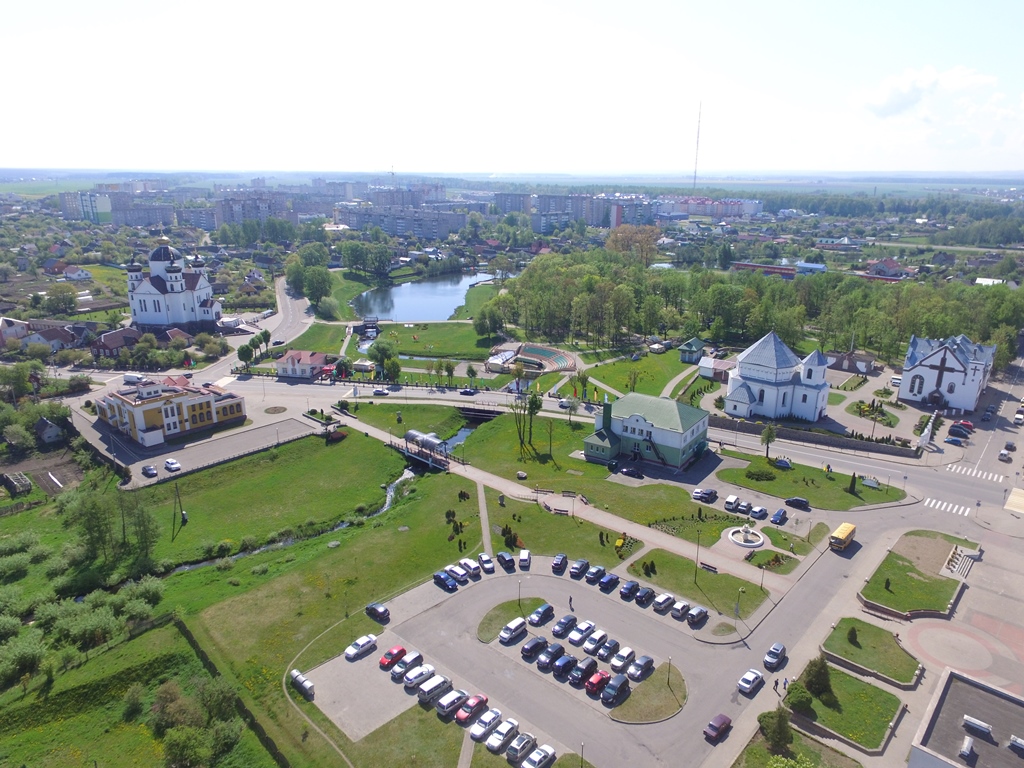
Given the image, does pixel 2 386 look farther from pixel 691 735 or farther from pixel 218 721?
pixel 691 735

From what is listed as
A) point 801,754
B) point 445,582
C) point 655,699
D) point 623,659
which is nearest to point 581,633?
point 623,659

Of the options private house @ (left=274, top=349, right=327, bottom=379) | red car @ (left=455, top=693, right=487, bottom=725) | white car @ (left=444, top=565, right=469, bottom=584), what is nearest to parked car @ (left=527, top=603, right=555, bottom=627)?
white car @ (left=444, top=565, right=469, bottom=584)

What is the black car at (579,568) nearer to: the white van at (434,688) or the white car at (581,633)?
the white car at (581,633)

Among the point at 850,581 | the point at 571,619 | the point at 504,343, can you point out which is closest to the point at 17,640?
the point at 571,619

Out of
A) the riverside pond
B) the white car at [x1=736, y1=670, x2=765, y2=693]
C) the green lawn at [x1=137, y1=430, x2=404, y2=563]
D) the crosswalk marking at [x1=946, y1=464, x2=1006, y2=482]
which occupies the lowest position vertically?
the riverside pond

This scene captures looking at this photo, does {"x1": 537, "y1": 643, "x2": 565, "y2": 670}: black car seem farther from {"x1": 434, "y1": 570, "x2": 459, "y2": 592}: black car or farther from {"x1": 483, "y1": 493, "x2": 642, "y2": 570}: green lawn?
{"x1": 483, "y1": 493, "x2": 642, "y2": 570}: green lawn

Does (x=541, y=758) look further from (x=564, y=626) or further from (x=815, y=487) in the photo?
(x=815, y=487)

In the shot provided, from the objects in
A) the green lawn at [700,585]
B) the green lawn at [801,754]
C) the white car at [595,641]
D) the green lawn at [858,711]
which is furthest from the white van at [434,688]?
the green lawn at [858,711]
